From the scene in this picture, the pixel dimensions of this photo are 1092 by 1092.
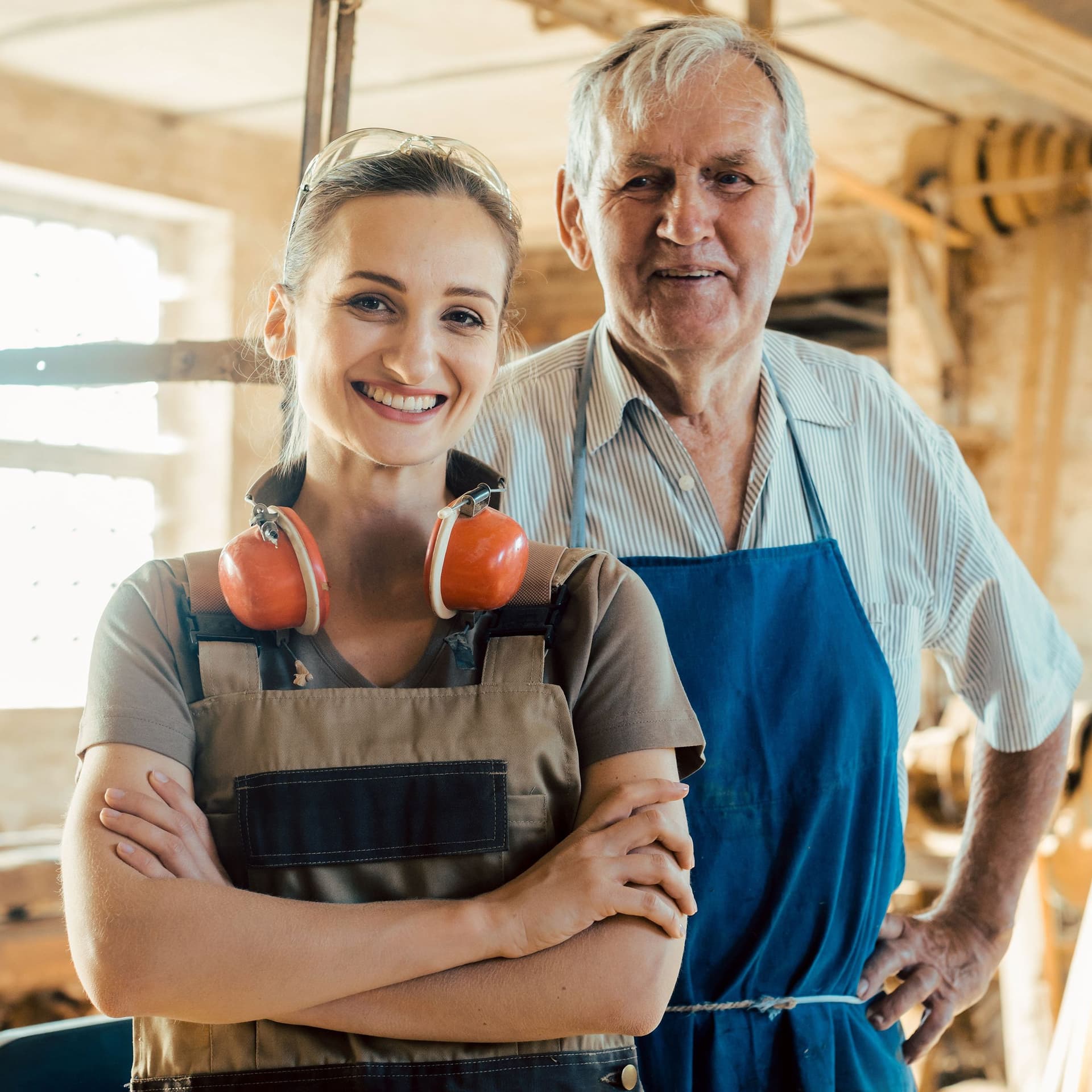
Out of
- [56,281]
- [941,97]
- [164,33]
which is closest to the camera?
[164,33]

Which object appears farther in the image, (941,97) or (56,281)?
(56,281)

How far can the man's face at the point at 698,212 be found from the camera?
6.82ft

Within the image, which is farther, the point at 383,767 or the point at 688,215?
the point at 688,215

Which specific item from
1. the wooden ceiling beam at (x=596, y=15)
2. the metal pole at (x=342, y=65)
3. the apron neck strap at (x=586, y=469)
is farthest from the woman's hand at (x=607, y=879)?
the wooden ceiling beam at (x=596, y=15)

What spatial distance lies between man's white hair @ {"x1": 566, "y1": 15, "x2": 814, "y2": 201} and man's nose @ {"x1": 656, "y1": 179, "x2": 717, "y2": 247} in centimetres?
13

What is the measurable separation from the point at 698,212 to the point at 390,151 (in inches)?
21.9

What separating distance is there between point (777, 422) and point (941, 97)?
493 centimetres

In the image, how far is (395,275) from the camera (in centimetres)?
165

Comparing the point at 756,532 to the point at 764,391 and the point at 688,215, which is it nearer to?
the point at 764,391

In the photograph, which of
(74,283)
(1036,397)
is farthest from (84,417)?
(1036,397)

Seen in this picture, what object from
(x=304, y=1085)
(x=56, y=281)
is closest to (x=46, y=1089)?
(x=304, y=1085)

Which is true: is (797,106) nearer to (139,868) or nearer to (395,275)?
(395,275)

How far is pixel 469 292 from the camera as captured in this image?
1.69 m

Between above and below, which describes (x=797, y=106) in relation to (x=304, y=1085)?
above
